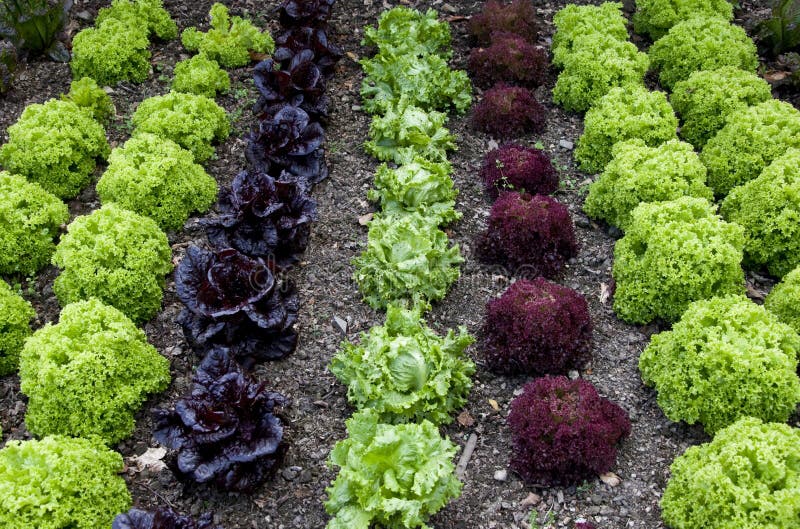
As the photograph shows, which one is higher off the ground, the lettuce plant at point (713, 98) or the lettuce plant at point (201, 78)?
the lettuce plant at point (713, 98)

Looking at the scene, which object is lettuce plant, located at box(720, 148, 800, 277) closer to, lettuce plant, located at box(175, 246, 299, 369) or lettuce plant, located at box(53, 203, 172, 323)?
lettuce plant, located at box(175, 246, 299, 369)

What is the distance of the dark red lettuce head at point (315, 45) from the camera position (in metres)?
10.1

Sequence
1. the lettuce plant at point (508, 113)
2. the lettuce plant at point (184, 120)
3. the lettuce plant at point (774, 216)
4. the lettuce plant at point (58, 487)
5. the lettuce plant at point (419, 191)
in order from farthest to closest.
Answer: the lettuce plant at point (508, 113), the lettuce plant at point (184, 120), the lettuce plant at point (419, 191), the lettuce plant at point (774, 216), the lettuce plant at point (58, 487)

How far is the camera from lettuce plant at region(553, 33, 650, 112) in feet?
31.1

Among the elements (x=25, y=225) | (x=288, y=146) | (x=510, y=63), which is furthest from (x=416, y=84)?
(x=25, y=225)

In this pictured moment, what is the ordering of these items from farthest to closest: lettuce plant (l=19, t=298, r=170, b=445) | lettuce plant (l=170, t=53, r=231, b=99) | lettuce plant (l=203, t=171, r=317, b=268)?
lettuce plant (l=170, t=53, r=231, b=99) → lettuce plant (l=203, t=171, r=317, b=268) → lettuce plant (l=19, t=298, r=170, b=445)

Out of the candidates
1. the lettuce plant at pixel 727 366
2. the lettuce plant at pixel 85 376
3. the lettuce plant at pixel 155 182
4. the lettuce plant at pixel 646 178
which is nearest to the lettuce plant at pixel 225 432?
the lettuce plant at pixel 85 376

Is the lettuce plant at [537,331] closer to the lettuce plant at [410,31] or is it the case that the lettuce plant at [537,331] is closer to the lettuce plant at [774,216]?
the lettuce plant at [774,216]

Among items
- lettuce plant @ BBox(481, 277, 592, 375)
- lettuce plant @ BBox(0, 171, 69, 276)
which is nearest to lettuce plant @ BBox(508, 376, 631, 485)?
lettuce plant @ BBox(481, 277, 592, 375)

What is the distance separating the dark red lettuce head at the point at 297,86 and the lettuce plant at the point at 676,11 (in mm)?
4986

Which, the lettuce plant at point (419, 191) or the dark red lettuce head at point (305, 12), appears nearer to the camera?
the lettuce plant at point (419, 191)

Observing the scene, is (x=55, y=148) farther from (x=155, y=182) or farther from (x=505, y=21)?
(x=505, y=21)

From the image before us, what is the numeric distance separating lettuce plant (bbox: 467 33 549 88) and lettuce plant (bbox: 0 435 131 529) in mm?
6934

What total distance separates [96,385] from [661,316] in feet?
16.7
